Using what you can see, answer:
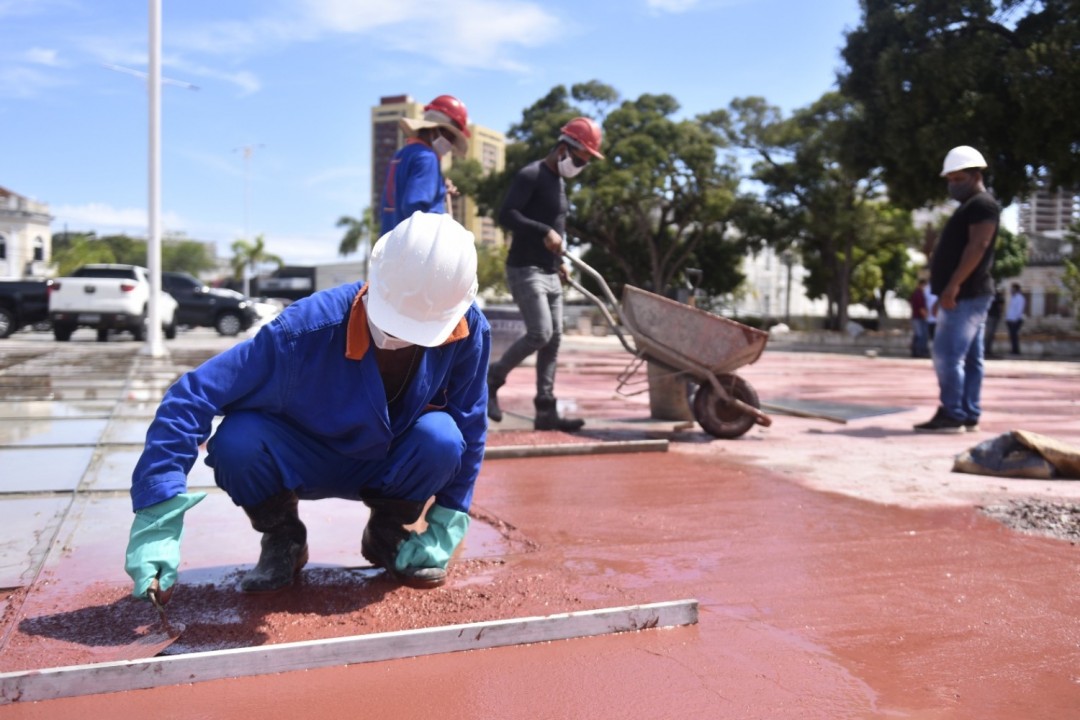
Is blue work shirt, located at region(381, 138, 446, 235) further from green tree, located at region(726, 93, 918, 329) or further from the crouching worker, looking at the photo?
green tree, located at region(726, 93, 918, 329)

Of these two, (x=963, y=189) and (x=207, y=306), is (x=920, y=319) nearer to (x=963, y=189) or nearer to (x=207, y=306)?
(x=963, y=189)

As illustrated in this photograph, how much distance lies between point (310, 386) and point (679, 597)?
1309mm

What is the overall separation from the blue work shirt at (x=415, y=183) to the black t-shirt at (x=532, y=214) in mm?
641

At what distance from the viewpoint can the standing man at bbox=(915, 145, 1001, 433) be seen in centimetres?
673

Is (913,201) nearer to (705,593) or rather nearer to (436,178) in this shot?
(436,178)

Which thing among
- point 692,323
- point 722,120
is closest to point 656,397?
point 692,323

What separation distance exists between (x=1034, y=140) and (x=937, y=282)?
60.9ft

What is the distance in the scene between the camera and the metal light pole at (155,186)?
14.4 metres

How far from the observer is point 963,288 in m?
6.90

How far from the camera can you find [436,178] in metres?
5.46

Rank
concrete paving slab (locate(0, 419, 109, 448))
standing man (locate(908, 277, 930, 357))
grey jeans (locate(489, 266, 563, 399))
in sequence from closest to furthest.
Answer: concrete paving slab (locate(0, 419, 109, 448))
grey jeans (locate(489, 266, 563, 399))
standing man (locate(908, 277, 930, 357))

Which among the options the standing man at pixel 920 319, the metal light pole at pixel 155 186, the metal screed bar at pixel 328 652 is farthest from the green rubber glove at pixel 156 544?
the standing man at pixel 920 319

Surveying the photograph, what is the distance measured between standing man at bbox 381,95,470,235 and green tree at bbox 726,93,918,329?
101 feet

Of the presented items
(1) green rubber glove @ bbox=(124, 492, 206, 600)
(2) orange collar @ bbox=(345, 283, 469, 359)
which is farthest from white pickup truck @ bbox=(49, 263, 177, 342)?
(1) green rubber glove @ bbox=(124, 492, 206, 600)
